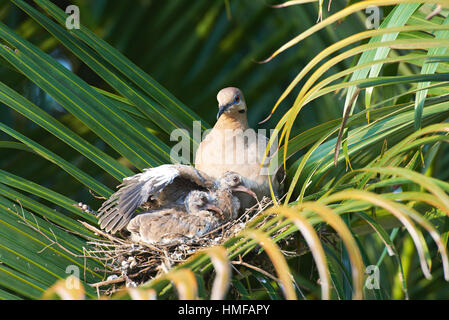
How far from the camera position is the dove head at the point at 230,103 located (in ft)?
11.2

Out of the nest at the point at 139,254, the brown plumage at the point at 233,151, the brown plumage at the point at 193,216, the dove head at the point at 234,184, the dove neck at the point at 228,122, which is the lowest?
the nest at the point at 139,254

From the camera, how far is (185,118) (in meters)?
3.27

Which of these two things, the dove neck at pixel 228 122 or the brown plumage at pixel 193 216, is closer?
the brown plumage at pixel 193 216

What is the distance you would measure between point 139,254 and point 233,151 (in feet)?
2.84

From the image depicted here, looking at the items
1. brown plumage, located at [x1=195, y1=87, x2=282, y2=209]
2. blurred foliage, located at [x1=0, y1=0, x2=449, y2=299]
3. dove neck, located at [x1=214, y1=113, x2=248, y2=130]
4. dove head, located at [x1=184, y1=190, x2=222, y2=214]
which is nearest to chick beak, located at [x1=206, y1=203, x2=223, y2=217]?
dove head, located at [x1=184, y1=190, x2=222, y2=214]

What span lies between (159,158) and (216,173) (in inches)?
17.4

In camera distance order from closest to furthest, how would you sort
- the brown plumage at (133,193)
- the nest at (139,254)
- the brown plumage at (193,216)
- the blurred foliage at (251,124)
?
the blurred foliage at (251,124) < the nest at (139,254) < the brown plumage at (133,193) < the brown plumage at (193,216)

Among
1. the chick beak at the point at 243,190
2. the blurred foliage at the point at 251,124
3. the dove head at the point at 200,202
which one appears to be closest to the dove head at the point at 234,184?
the chick beak at the point at 243,190

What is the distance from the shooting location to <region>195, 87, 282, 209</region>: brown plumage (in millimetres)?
3369

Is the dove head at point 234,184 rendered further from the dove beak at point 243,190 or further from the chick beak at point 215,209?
the chick beak at point 215,209

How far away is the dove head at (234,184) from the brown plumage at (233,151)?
65 mm

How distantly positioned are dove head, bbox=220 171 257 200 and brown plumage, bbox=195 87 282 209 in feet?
0.21
